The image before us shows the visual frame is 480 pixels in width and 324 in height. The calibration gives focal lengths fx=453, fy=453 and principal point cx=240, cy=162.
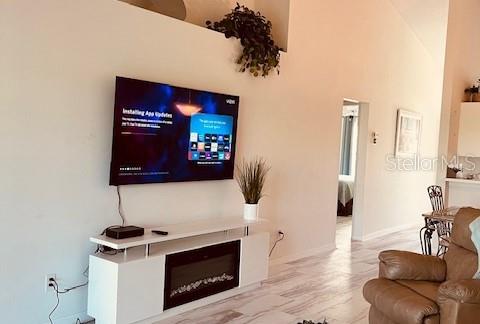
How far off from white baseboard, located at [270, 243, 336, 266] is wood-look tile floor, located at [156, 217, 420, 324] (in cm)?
6

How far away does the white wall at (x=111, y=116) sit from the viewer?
9.71 feet

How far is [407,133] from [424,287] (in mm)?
5083

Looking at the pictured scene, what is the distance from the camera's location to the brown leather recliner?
258cm

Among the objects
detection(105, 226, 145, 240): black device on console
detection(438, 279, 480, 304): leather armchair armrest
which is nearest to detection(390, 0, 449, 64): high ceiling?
detection(438, 279, 480, 304): leather armchair armrest

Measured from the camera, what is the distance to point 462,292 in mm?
2562

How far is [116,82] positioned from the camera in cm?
332

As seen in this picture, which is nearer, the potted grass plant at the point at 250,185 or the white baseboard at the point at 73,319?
the white baseboard at the point at 73,319

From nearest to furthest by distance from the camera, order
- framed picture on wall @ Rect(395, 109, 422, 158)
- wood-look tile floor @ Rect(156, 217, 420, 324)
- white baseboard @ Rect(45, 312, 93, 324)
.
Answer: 1. white baseboard @ Rect(45, 312, 93, 324)
2. wood-look tile floor @ Rect(156, 217, 420, 324)
3. framed picture on wall @ Rect(395, 109, 422, 158)

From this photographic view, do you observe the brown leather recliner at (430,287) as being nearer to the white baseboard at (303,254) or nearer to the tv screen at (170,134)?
the tv screen at (170,134)

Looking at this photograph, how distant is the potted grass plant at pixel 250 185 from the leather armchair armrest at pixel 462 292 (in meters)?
2.03

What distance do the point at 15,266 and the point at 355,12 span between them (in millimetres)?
5115

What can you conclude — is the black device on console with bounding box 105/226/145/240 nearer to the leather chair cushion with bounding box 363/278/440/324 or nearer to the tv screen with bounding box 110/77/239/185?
the tv screen with bounding box 110/77/239/185

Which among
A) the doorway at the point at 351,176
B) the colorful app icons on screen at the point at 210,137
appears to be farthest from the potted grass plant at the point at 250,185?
the doorway at the point at 351,176

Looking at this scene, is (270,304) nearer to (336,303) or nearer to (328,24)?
(336,303)
